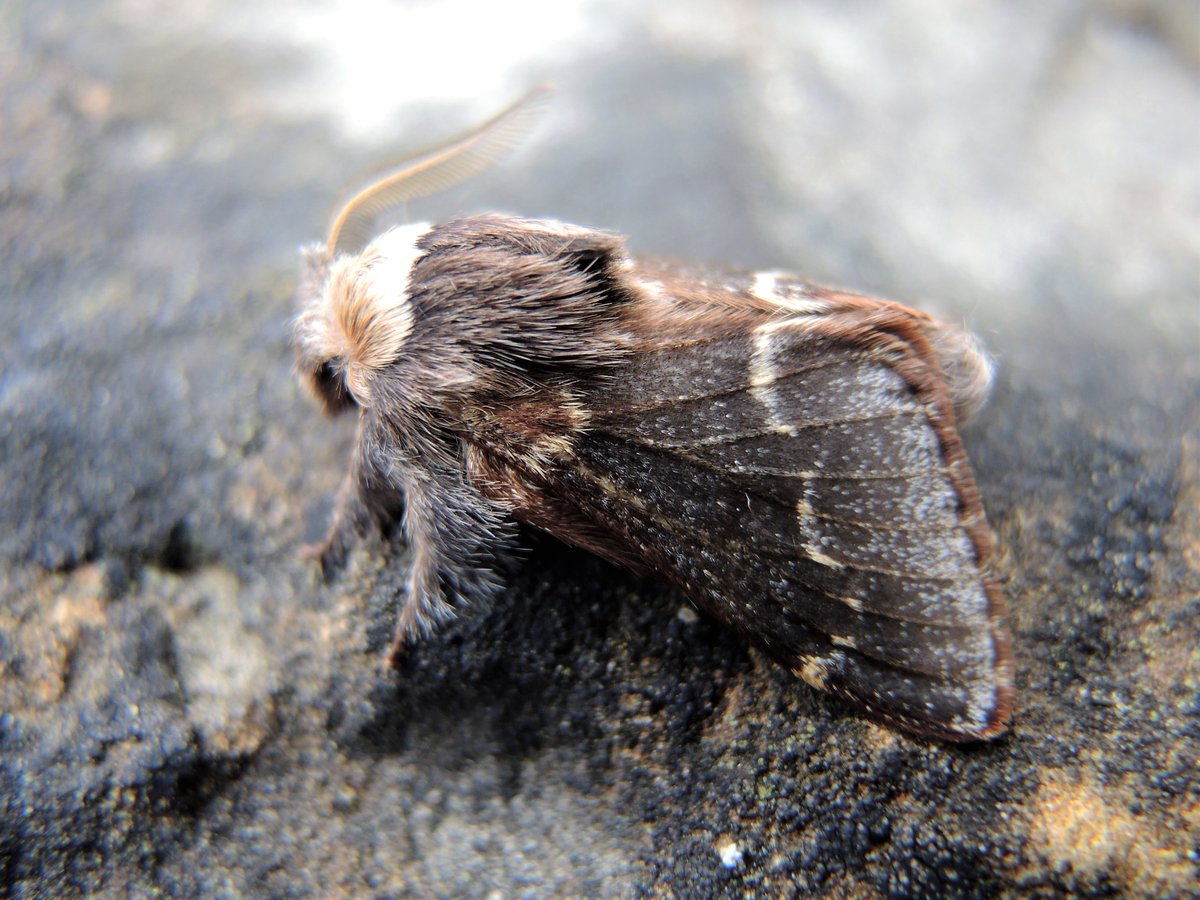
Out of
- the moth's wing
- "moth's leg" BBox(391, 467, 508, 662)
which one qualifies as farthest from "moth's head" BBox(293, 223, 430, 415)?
the moth's wing

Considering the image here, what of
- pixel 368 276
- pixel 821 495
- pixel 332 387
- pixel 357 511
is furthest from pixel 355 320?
pixel 821 495

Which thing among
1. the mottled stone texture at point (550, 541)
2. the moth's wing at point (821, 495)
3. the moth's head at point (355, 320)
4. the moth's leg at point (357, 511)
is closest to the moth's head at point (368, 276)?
the moth's head at point (355, 320)

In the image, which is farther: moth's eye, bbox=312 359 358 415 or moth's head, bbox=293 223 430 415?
moth's eye, bbox=312 359 358 415

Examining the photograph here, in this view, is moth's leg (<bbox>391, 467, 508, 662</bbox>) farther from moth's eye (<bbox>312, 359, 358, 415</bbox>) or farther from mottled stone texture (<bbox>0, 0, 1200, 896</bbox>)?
moth's eye (<bbox>312, 359, 358, 415</bbox>)

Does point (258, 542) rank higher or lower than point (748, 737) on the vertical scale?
lower

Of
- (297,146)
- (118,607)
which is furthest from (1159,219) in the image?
(118,607)

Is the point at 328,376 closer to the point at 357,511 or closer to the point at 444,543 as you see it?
the point at 357,511

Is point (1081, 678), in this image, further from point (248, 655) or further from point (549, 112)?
point (549, 112)
